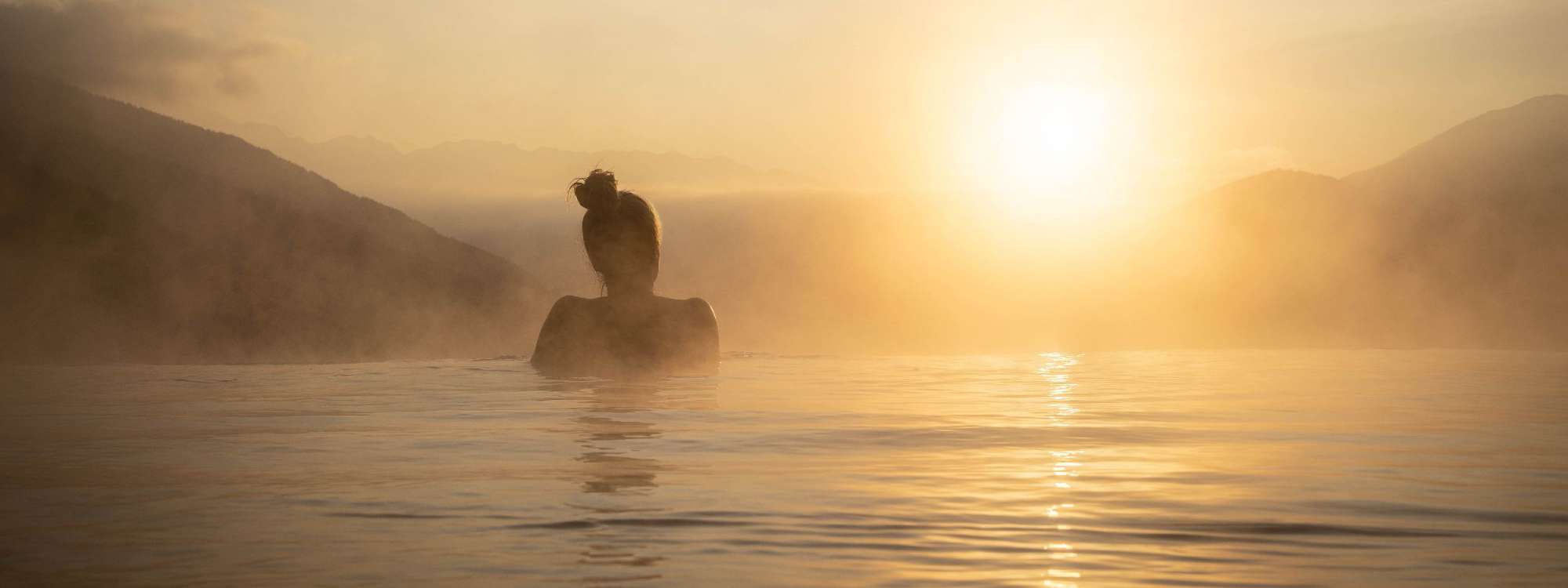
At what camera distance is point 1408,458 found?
4402 mm

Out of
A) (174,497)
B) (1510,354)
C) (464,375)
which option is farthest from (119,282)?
(174,497)

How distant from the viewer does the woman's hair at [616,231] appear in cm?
941

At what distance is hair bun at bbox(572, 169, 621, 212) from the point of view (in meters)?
9.37

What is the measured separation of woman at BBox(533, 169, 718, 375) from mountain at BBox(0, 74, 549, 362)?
849 inches

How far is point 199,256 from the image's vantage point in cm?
3616

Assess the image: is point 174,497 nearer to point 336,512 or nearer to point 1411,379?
point 336,512

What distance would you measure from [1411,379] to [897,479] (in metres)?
7.57

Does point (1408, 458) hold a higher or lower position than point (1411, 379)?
lower

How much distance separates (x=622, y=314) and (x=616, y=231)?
0.65 metres

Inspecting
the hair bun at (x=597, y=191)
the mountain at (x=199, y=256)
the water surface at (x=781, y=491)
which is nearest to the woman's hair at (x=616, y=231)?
the hair bun at (x=597, y=191)

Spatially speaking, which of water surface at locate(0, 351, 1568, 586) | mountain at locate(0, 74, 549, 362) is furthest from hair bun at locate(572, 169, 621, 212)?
mountain at locate(0, 74, 549, 362)

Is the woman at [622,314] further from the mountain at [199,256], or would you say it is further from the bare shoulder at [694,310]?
the mountain at [199,256]

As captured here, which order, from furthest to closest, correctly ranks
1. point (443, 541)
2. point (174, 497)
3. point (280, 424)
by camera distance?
point (280, 424)
point (174, 497)
point (443, 541)

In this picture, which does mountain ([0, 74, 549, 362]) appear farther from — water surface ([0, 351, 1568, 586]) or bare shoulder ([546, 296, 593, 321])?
water surface ([0, 351, 1568, 586])
